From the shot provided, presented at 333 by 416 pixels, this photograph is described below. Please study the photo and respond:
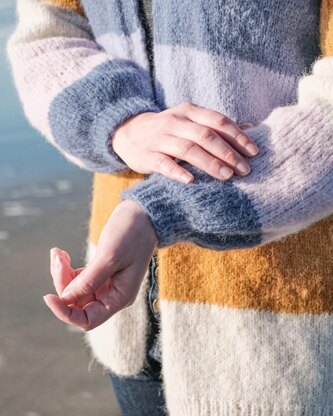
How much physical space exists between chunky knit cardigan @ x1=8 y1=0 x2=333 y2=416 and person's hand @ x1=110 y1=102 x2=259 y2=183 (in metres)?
0.02

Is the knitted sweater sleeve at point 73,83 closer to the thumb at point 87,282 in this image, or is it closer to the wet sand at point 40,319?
the thumb at point 87,282

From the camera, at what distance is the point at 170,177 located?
984mm

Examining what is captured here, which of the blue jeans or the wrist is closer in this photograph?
the wrist

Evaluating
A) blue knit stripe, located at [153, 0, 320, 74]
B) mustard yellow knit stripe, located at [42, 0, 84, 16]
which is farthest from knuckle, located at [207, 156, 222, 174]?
mustard yellow knit stripe, located at [42, 0, 84, 16]

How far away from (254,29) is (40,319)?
214cm

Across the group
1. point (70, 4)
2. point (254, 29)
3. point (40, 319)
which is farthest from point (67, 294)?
point (40, 319)

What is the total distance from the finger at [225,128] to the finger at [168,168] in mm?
67

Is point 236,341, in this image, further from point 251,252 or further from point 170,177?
point 170,177

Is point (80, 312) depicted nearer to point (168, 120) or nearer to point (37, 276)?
point (168, 120)

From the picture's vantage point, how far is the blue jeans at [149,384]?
1249mm

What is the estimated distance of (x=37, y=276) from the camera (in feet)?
10.6

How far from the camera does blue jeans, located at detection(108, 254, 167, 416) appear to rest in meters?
1.25

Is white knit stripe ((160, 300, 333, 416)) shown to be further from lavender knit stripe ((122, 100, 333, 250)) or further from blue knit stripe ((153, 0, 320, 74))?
blue knit stripe ((153, 0, 320, 74))

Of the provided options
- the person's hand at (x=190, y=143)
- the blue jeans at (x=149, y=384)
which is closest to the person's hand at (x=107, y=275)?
the person's hand at (x=190, y=143)
